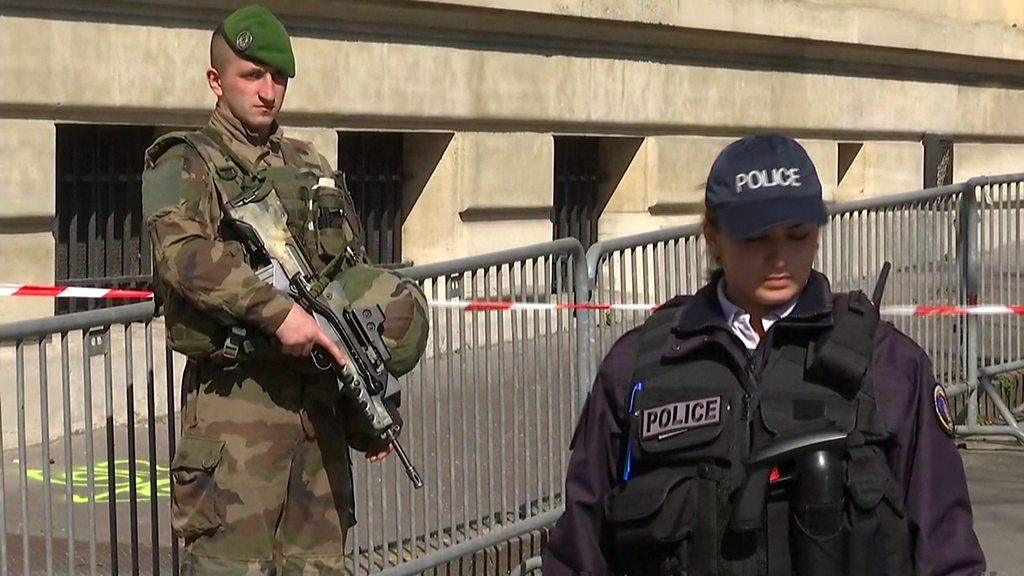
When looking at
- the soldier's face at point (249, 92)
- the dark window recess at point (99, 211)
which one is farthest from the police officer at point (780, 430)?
the dark window recess at point (99, 211)

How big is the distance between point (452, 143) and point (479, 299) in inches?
168

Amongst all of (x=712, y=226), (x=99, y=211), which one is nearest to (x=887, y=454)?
(x=712, y=226)

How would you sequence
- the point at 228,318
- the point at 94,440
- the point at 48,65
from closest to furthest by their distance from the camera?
the point at 228,318
the point at 94,440
the point at 48,65

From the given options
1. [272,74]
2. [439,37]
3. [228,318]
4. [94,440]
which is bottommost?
[94,440]

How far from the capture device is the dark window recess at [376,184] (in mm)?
9633

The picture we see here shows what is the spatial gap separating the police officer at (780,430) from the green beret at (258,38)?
1.75 meters

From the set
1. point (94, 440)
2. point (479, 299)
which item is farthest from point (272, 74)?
point (479, 299)

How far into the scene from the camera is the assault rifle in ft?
12.9

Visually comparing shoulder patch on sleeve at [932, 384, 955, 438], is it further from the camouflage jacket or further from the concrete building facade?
the concrete building facade

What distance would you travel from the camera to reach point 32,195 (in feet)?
24.6

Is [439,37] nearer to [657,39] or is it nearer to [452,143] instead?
[452,143]

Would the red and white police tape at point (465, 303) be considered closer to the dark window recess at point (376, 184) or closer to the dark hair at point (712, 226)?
the dark hair at point (712, 226)

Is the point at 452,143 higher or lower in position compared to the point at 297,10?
lower

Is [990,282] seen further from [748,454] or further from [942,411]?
[748,454]
